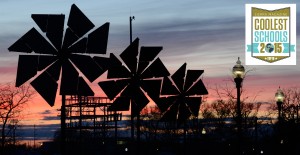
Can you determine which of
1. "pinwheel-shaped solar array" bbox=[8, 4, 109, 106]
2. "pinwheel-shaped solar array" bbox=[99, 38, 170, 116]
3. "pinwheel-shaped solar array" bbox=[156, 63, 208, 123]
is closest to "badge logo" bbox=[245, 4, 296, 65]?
"pinwheel-shaped solar array" bbox=[156, 63, 208, 123]

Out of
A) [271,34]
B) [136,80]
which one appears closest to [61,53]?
[136,80]

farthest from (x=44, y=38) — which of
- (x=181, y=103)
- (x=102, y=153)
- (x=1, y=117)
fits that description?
(x=102, y=153)

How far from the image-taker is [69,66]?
22406 millimetres

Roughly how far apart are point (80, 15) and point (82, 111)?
28.7 metres

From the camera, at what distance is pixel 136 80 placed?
92.1ft

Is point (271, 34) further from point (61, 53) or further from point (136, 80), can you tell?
point (61, 53)

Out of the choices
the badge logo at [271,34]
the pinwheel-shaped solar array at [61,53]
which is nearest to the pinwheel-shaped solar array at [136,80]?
the pinwheel-shaped solar array at [61,53]

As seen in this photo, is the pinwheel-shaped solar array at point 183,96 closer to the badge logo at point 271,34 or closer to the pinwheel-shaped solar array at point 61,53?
the badge logo at point 271,34

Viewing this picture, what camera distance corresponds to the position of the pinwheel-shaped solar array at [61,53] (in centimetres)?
2234

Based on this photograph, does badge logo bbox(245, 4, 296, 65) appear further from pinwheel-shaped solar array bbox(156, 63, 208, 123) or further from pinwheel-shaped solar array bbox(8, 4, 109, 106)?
pinwheel-shaped solar array bbox(8, 4, 109, 106)

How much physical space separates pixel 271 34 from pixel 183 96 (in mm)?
6745

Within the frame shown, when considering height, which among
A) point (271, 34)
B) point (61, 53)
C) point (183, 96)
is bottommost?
point (183, 96)

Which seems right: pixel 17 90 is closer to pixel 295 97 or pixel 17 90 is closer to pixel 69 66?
pixel 69 66

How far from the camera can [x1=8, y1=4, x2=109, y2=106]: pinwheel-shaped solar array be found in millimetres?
22344
